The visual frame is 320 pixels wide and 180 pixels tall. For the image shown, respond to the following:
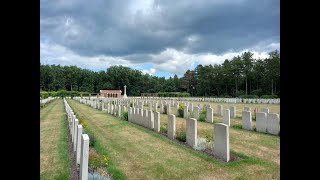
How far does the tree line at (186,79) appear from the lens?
75.1 metres

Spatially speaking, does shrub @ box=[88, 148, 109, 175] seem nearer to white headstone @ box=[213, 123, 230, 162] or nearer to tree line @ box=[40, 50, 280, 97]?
white headstone @ box=[213, 123, 230, 162]

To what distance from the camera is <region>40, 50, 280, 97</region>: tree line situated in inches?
2955

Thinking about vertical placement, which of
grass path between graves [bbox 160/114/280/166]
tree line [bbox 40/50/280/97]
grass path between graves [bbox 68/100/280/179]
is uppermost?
tree line [bbox 40/50/280/97]

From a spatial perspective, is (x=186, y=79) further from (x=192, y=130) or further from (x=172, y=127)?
(x=192, y=130)

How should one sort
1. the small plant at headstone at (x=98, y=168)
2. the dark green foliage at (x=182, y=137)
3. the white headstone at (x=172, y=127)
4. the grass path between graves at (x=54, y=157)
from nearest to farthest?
the small plant at headstone at (x=98, y=168) < the grass path between graves at (x=54, y=157) < the dark green foliage at (x=182, y=137) < the white headstone at (x=172, y=127)

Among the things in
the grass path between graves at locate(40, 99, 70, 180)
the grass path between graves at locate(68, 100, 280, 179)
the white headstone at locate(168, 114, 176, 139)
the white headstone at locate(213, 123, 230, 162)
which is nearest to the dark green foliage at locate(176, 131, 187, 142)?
the white headstone at locate(168, 114, 176, 139)

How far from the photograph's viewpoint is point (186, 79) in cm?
10269

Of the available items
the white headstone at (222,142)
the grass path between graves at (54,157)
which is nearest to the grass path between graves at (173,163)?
the white headstone at (222,142)

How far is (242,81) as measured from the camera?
3088 inches

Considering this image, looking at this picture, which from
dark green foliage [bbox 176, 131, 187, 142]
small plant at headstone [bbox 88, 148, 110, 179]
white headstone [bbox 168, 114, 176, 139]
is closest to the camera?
small plant at headstone [bbox 88, 148, 110, 179]

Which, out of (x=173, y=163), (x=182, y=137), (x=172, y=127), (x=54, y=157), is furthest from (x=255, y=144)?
(x=54, y=157)

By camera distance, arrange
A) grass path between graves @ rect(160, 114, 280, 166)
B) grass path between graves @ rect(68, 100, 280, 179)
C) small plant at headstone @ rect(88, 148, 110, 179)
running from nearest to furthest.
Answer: small plant at headstone @ rect(88, 148, 110, 179), grass path between graves @ rect(68, 100, 280, 179), grass path between graves @ rect(160, 114, 280, 166)

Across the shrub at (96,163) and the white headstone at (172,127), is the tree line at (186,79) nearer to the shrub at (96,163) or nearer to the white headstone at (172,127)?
the white headstone at (172,127)
